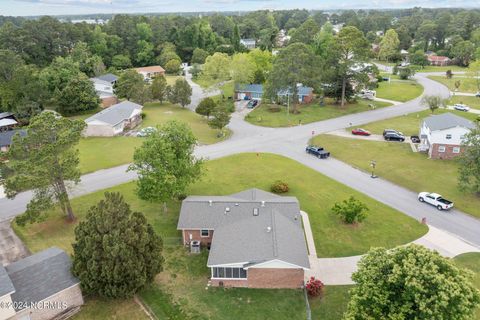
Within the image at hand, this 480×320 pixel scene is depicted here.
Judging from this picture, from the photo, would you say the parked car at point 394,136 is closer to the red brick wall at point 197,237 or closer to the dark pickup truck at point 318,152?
the dark pickup truck at point 318,152

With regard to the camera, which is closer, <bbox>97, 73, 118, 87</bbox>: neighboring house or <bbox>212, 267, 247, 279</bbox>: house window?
<bbox>212, 267, 247, 279</bbox>: house window

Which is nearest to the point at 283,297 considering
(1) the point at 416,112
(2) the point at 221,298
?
(2) the point at 221,298

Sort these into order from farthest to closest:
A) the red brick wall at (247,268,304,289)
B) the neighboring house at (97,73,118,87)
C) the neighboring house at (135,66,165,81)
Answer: the neighboring house at (135,66,165,81) → the neighboring house at (97,73,118,87) → the red brick wall at (247,268,304,289)

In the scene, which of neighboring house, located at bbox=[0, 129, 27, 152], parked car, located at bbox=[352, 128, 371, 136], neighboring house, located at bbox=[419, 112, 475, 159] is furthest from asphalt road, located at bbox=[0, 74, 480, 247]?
neighboring house, located at bbox=[0, 129, 27, 152]

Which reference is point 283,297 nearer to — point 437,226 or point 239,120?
point 437,226

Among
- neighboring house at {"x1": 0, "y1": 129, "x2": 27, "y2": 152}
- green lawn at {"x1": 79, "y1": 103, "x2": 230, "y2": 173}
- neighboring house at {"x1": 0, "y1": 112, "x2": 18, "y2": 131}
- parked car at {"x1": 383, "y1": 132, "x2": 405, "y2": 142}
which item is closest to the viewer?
green lawn at {"x1": 79, "y1": 103, "x2": 230, "y2": 173}

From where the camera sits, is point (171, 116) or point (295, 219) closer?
point (295, 219)

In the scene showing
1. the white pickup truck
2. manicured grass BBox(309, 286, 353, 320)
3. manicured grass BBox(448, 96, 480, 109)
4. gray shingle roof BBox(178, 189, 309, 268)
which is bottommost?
manicured grass BBox(448, 96, 480, 109)

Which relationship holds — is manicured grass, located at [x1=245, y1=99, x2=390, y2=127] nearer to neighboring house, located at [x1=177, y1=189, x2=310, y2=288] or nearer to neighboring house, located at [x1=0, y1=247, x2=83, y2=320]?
neighboring house, located at [x1=177, y1=189, x2=310, y2=288]
